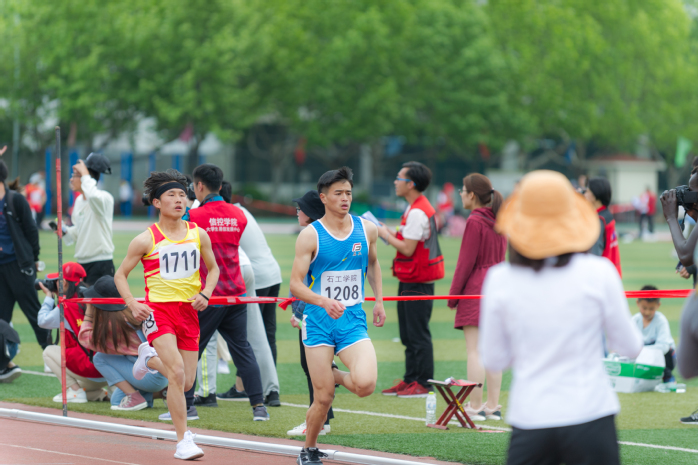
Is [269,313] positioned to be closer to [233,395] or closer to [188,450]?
[233,395]

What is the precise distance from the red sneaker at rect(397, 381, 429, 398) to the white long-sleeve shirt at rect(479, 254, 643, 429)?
5.29 m

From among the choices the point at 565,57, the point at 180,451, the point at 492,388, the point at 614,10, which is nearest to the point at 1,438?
the point at 180,451

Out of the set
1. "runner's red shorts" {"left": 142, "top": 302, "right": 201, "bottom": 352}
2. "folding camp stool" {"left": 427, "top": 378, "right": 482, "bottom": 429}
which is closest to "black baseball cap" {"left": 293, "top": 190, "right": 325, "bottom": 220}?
"runner's red shorts" {"left": 142, "top": 302, "right": 201, "bottom": 352}

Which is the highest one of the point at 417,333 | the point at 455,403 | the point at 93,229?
the point at 93,229

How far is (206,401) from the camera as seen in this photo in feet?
26.3

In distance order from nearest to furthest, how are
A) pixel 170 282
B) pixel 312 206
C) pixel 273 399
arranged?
pixel 170 282
pixel 312 206
pixel 273 399

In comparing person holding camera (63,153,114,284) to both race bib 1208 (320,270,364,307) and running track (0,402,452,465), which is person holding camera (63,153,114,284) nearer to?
running track (0,402,452,465)

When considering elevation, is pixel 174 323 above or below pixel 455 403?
above

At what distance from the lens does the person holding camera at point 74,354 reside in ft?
26.1

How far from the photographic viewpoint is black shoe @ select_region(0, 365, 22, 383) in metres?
8.88

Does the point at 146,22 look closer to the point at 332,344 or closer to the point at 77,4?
the point at 77,4

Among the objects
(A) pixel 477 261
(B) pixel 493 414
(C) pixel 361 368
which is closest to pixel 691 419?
(B) pixel 493 414

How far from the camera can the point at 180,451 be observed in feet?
19.3

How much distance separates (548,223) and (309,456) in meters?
2.95
